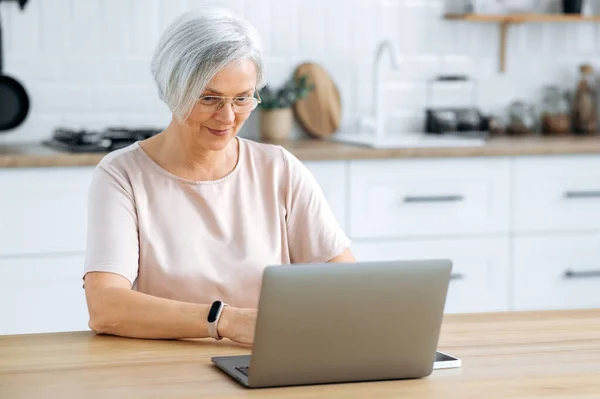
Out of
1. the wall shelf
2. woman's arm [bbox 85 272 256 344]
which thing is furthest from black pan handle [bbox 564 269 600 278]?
woman's arm [bbox 85 272 256 344]

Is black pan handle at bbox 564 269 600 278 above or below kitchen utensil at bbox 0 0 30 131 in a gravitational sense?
below

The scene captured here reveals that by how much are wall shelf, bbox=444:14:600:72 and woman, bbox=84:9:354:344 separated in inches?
86.6

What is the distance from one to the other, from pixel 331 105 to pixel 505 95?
866mm

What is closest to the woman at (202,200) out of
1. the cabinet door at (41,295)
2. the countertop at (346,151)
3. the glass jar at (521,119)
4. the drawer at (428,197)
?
the countertop at (346,151)

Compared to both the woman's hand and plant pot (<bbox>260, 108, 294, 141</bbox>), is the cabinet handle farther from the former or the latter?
the woman's hand

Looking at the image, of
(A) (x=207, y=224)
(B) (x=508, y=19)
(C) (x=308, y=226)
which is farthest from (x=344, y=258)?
(B) (x=508, y=19)

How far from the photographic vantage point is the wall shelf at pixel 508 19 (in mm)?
4418

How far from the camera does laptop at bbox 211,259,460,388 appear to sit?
5.02 ft

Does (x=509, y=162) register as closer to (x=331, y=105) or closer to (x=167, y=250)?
(x=331, y=105)

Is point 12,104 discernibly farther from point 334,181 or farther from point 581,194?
point 581,194

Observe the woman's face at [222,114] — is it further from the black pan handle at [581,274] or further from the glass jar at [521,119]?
the glass jar at [521,119]

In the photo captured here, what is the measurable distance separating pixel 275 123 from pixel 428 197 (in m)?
0.73

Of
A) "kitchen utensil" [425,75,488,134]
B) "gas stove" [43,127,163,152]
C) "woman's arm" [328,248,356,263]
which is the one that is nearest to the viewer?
"woman's arm" [328,248,356,263]

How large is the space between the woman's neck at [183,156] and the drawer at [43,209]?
3.95 feet
